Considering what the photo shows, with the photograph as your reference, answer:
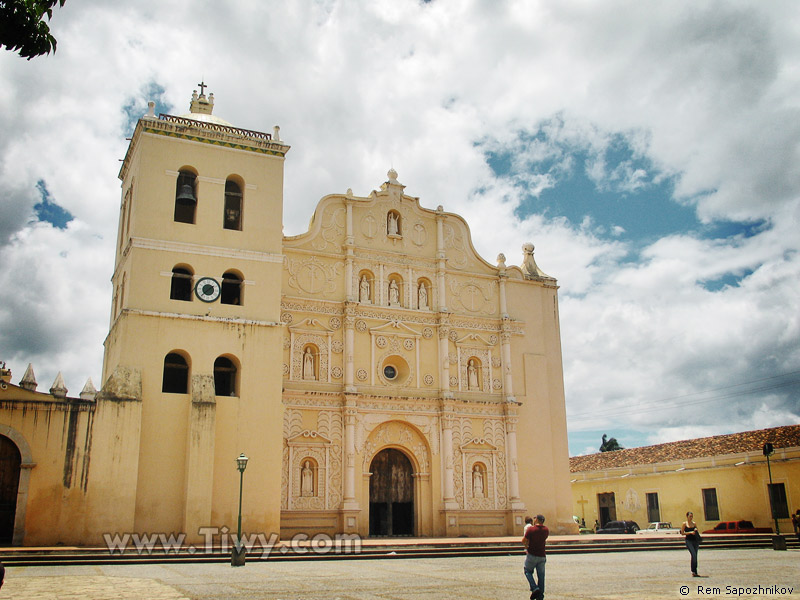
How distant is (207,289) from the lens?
71.1ft

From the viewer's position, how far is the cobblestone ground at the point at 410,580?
9883mm

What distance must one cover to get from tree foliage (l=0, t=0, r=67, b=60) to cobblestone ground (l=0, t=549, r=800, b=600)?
6.74 meters

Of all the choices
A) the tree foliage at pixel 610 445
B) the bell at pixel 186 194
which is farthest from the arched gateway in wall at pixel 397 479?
the tree foliage at pixel 610 445

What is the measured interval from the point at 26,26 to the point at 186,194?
16981mm

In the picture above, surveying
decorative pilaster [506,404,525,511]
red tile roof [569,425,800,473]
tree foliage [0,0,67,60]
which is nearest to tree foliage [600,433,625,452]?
red tile roof [569,425,800,473]

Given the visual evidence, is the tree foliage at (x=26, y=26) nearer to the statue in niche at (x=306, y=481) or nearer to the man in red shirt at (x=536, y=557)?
the man in red shirt at (x=536, y=557)

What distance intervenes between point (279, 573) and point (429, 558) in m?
5.40

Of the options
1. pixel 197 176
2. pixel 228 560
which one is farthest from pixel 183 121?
pixel 228 560

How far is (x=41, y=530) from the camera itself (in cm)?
1780

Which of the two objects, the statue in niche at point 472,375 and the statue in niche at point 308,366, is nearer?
the statue in niche at point 308,366

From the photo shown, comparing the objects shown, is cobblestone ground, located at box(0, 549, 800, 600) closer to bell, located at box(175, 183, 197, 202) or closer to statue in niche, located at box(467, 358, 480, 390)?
statue in niche, located at box(467, 358, 480, 390)

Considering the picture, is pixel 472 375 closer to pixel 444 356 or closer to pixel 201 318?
pixel 444 356

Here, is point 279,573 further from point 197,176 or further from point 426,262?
point 426,262

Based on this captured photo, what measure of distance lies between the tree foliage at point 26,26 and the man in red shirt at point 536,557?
7685 mm
